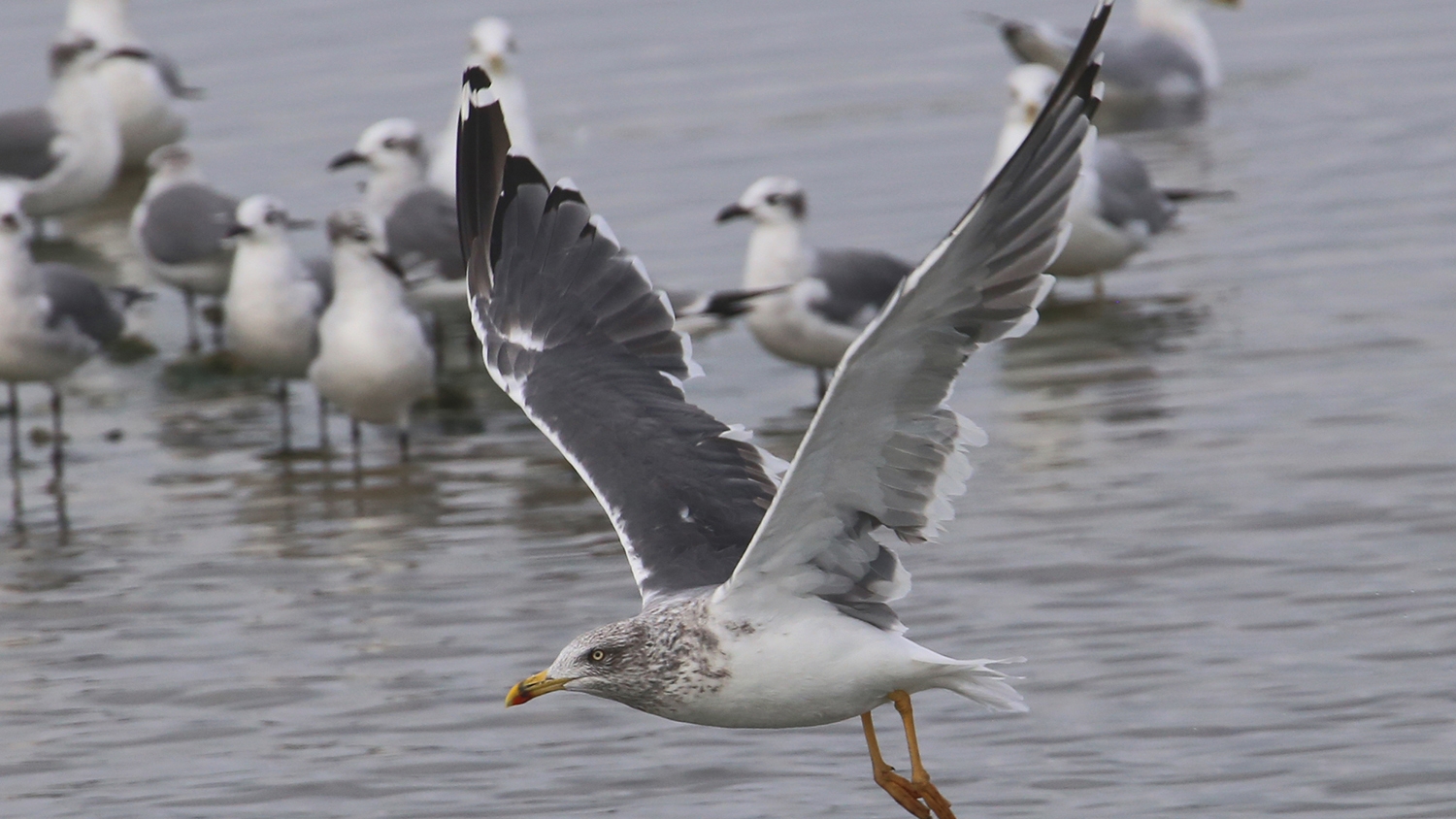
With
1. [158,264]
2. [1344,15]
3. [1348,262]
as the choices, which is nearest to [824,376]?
[1348,262]

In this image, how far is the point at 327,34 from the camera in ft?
69.7

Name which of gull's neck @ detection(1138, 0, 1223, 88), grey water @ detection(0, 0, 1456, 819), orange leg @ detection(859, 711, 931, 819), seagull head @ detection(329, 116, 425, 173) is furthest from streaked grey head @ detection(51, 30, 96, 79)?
orange leg @ detection(859, 711, 931, 819)

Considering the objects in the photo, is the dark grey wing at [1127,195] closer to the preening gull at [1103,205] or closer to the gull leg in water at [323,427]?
the preening gull at [1103,205]

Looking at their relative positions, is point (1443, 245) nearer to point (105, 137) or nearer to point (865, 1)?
point (105, 137)

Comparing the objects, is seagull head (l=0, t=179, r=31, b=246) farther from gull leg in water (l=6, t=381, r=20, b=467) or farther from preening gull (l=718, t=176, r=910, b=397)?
preening gull (l=718, t=176, r=910, b=397)

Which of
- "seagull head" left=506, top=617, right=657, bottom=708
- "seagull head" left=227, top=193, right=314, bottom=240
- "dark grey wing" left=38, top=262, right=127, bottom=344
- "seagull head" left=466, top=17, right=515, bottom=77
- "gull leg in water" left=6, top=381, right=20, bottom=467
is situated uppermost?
"seagull head" left=466, top=17, right=515, bottom=77

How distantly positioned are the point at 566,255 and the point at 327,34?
14783 mm

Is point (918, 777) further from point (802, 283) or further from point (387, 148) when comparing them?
point (387, 148)

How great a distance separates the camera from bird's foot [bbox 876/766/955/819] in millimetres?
5750

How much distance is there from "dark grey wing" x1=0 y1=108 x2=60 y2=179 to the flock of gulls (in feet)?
7.77

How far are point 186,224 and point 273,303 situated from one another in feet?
6.36

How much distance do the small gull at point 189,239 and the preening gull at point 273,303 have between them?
1026mm

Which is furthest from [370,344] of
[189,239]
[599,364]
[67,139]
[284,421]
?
[67,139]

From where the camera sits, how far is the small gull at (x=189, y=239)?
42.0ft
